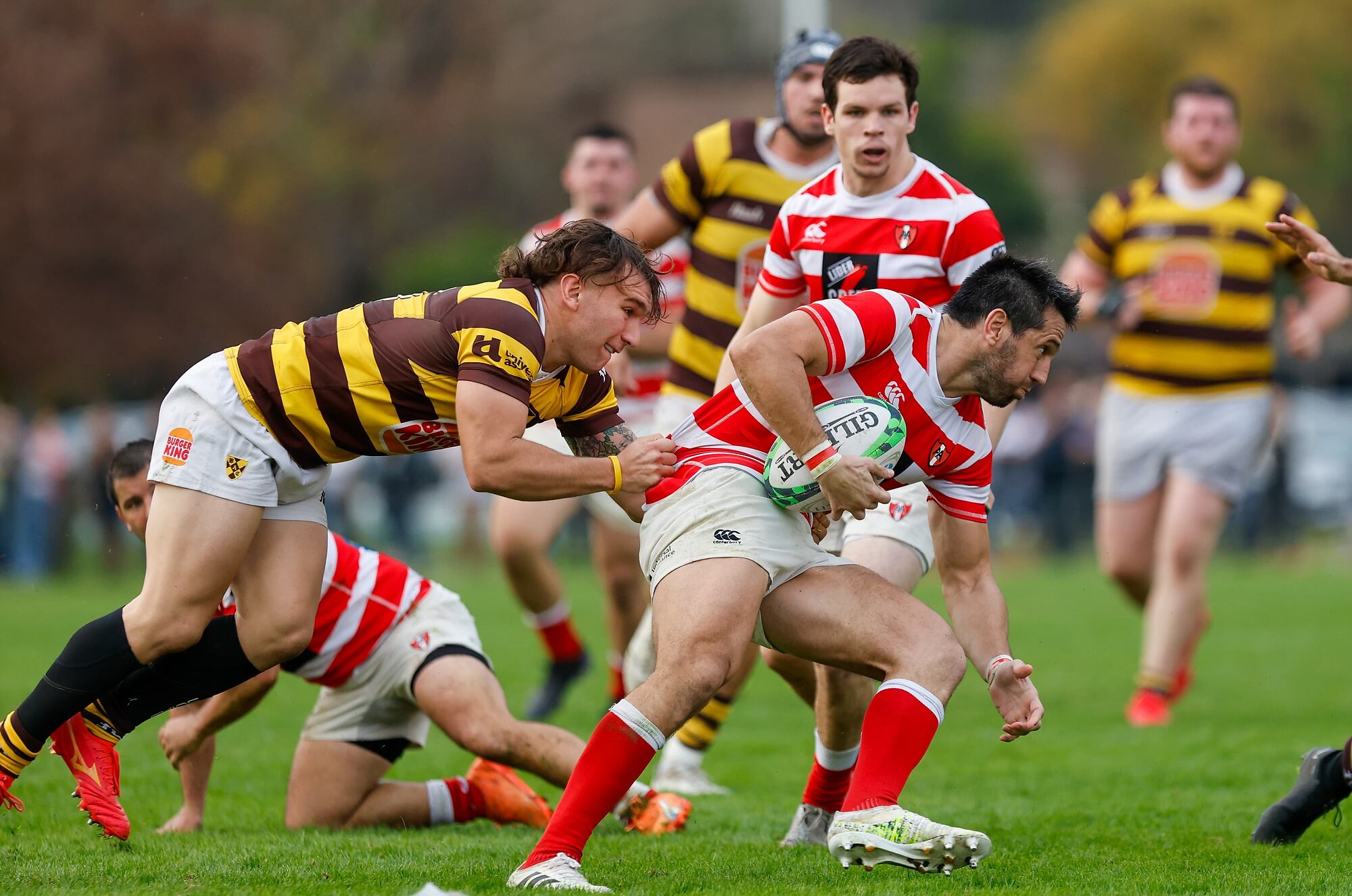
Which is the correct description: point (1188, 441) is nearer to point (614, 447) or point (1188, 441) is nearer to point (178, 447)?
point (614, 447)

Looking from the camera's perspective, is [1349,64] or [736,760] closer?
[736,760]

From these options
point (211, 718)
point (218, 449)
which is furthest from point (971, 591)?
point (211, 718)

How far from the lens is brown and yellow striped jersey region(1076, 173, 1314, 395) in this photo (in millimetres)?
8500

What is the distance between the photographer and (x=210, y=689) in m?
5.15

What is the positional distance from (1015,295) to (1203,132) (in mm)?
4357

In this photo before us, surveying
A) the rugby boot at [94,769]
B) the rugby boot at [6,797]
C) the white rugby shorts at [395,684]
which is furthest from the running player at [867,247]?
the rugby boot at [6,797]

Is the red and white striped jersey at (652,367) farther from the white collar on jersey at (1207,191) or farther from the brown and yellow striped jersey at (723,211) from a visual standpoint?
the white collar on jersey at (1207,191)

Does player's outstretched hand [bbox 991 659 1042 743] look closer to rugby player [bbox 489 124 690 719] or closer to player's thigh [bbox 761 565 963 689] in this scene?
player's thigh [bbox 761 565 963 689]

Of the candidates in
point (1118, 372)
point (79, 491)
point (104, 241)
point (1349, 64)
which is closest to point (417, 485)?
point (79, 491)

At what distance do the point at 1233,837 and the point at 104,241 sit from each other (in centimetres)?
2258

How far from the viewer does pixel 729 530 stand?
15.0 ft

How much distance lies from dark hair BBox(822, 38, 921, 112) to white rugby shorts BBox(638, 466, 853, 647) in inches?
A: 58.9

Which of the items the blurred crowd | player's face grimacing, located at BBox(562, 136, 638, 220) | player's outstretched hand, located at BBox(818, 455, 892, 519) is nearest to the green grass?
player's outstretched hand, located at BBox(818, 455, 892, 519)

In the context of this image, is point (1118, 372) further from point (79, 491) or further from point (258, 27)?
→ point (258, 27)
